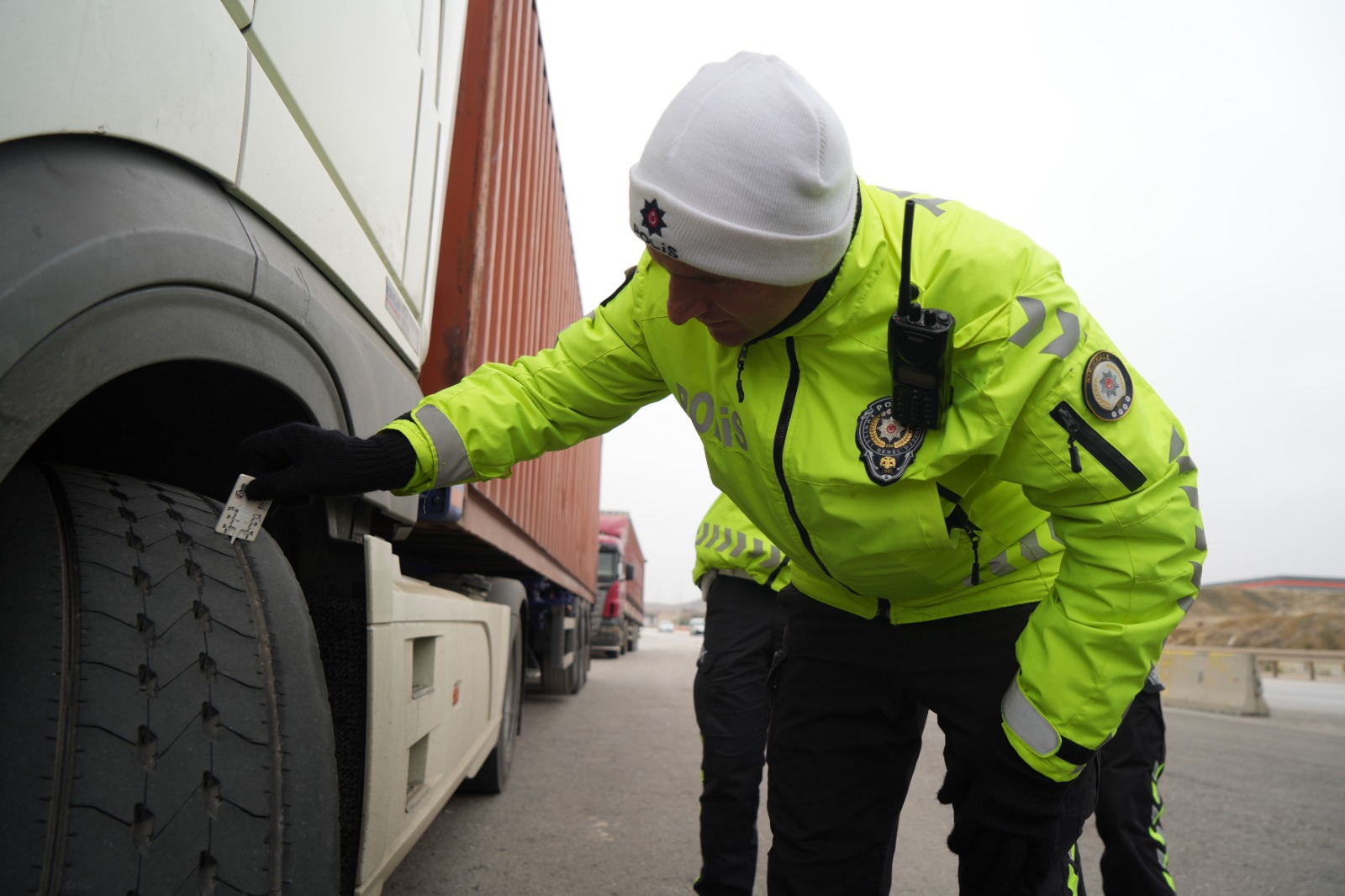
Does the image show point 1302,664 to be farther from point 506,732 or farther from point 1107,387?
point 1107,387

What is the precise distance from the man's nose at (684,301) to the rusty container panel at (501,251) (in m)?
1.59

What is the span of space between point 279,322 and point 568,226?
507cm

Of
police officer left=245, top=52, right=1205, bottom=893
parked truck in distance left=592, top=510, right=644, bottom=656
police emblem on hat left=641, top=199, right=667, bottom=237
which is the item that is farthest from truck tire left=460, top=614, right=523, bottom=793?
parked truck in distance left=592, top=510, right=644, bottom=656

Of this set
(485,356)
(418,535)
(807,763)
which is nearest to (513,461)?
(807,763)

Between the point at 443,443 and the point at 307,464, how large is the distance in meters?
0.27

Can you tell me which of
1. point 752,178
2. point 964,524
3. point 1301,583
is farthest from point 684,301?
point 1301,583

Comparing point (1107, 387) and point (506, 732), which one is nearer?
point (1107, 387)

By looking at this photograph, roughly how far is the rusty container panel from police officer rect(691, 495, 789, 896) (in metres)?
0.90

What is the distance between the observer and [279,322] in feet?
4.87

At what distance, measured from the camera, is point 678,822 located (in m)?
4.20

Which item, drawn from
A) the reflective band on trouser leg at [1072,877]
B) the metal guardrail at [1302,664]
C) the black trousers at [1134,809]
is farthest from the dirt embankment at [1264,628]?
the reflective band on trouser leg at [1072,877]

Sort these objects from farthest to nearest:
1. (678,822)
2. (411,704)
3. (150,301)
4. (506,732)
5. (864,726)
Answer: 1. (506,732)
2. (678,822)
3. (411,704)
4. (864,726)
5. (150,301)

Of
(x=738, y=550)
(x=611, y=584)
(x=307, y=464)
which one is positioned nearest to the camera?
(x=307, y=464)

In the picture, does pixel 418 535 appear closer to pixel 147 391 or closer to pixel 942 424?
pixel 147 391
